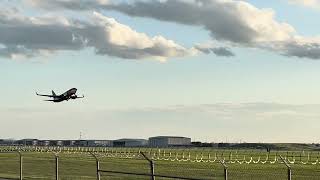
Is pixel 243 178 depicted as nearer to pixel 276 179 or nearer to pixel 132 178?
pixel 276 179

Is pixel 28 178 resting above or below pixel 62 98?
below

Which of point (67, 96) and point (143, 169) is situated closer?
point (143, 169)

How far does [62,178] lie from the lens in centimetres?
3512

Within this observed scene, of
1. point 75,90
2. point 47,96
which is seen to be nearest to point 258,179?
point 75,90

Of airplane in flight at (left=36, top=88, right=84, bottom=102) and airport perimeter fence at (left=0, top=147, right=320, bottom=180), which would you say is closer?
airport perimeter fence at (left=0, top=147, right=320, bottom=180)

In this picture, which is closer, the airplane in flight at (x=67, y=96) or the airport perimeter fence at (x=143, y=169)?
the airport perimeter fence at (x=143, y=169)

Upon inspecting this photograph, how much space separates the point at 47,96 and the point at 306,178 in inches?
931

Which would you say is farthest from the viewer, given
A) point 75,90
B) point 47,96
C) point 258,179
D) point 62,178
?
point 47,96

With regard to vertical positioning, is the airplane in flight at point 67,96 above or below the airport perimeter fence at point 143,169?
above

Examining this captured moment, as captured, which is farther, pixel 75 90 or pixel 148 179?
pixel 75 90

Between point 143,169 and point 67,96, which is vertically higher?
point 67,96

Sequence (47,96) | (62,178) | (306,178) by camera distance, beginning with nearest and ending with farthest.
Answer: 1. (62,178)
2. (306,178)
3. (47,96)

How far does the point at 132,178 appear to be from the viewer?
121 ft

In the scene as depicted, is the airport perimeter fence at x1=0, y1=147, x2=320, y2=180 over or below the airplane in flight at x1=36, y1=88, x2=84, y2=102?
below
